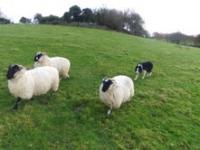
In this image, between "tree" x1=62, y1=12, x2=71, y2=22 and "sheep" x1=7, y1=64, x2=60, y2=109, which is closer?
"sheep" x1=7, y1=64, x2=60, y2=109

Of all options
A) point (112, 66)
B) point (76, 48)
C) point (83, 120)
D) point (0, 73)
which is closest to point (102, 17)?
point (76, 48)

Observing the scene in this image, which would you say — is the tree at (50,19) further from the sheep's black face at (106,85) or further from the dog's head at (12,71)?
the dog's head at (12,71)

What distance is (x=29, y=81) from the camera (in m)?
9.99

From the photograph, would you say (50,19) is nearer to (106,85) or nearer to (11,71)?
(106,85)

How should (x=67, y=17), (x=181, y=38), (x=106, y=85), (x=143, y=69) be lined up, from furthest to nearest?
(x=181, y=38)
(x=67, y=17)
(x=143, y=69)
(x=106, y=85)

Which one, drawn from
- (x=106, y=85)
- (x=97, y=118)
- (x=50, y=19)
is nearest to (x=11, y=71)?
(x=106, y=85)

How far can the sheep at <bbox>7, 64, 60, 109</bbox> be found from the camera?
31.5ft

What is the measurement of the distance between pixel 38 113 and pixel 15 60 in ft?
24.8

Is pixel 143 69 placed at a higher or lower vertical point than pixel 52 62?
lower

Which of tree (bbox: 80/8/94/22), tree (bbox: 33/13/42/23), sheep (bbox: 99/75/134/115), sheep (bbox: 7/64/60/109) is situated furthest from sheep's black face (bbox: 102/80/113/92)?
tree (bbox: 33/13/42/23)

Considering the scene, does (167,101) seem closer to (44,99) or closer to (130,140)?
(130,140)

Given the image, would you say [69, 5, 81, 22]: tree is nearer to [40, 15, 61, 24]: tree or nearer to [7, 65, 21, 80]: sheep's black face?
[40, 15, 61, 24]: tree

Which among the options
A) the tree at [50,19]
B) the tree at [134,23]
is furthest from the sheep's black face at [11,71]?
the tree at [134,23]

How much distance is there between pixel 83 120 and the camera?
10.2 meters
